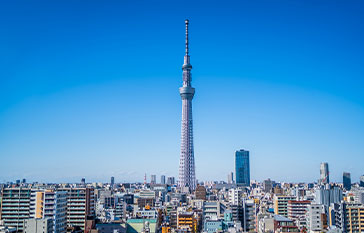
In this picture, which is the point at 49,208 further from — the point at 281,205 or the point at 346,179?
the point at 346,179

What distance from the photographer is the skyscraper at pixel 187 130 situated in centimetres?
7062

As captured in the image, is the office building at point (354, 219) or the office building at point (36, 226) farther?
the office building at point (354, 219)

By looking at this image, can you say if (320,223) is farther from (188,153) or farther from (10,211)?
(188,153)

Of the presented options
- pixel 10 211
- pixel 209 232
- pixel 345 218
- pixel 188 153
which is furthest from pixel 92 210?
pixel 188 153

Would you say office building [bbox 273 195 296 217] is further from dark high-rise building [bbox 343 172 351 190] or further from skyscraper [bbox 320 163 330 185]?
dark high-rise building [bbox 343 172 351 190]

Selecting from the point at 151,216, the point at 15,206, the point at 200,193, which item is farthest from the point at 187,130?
the point at 15,206

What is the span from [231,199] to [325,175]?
156 feet

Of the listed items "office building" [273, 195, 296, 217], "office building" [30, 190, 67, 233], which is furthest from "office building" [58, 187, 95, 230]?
"office building" [273, 195, 296, 217]

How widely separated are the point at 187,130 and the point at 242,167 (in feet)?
207

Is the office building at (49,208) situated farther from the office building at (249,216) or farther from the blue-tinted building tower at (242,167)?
the blue-tinted building tower at (242,167)

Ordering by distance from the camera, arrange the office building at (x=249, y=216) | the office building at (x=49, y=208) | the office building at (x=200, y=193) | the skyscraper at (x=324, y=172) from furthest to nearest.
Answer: the skyscraper at (x=324, y=172) < the office building at (x=200, y=193) < the office building at (x=249, y=216) < the office building at (x=49, y=208)

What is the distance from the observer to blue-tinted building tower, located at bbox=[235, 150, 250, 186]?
129 metres

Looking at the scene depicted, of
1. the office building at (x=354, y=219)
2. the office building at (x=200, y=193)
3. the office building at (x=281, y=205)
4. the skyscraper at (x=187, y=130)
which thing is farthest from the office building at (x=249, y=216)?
the skyscraper at (x=187, y=130)

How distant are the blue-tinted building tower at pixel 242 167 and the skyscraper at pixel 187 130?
5811 cm
